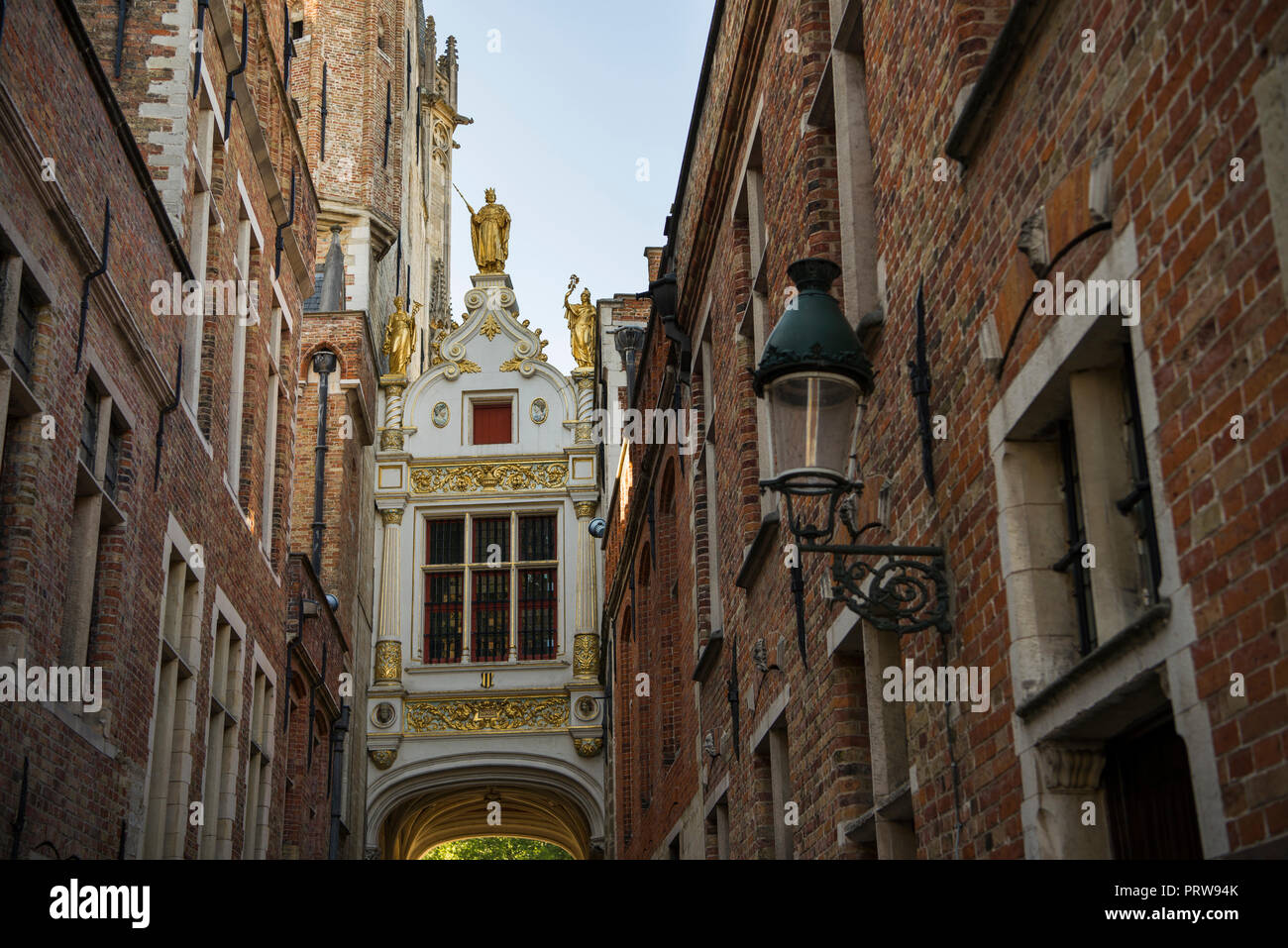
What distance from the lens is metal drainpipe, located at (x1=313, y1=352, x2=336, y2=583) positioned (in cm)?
2602

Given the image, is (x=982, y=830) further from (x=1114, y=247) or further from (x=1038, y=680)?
(x=1114, y=247)

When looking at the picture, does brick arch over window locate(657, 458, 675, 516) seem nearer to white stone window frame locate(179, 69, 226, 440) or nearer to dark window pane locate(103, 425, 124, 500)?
white stone window frame locate(179, 69, 226, 440)

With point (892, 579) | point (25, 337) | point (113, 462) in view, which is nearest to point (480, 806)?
point (113, 462)

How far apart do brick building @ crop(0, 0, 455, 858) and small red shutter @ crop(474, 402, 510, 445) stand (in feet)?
37.1

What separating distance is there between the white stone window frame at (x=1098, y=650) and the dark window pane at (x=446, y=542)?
2835cm

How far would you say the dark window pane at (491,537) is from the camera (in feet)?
111

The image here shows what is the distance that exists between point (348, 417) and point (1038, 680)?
23.3 m

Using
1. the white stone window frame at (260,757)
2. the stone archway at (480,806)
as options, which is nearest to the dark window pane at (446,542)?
the stone archway at (480,806)

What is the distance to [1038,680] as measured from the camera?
5.49 meters

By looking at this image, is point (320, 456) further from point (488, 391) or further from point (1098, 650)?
point (1098, 650)

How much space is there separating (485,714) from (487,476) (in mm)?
5151

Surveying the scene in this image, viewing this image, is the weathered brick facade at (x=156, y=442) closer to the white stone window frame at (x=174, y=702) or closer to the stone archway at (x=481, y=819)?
the white stone window frame at (x=174, y=702)

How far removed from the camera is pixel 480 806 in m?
38.4

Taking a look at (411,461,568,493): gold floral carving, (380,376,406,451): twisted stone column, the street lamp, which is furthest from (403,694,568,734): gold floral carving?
the street lamp
